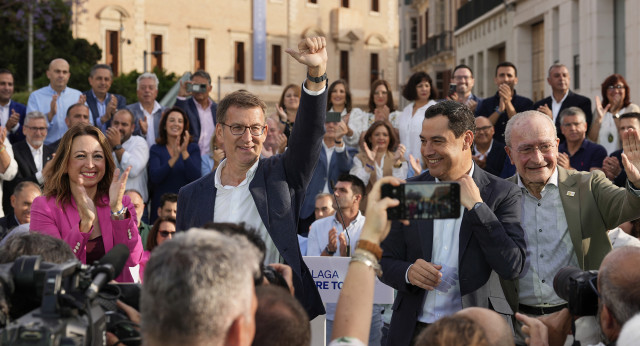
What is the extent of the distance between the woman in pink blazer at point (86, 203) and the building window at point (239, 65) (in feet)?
171

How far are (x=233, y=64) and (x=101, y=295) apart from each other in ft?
180

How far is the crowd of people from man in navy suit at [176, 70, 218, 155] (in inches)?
41.6

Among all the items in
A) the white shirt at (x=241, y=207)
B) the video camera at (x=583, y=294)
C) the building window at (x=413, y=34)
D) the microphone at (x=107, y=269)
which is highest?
the building window at (x=413, y=34)

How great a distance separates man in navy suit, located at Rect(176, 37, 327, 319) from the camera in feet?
14.6

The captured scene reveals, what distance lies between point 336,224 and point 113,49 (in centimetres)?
4628

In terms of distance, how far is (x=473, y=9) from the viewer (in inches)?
1464

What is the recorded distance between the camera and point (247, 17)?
57.2 meters

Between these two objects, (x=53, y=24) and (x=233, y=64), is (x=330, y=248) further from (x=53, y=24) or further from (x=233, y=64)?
(x=233, y=64)

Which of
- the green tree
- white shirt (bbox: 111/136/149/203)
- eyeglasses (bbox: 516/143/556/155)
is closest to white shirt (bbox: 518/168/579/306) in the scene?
eyeglasses (bbox: 516/143/556/155)

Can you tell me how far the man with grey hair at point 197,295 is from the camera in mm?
2477

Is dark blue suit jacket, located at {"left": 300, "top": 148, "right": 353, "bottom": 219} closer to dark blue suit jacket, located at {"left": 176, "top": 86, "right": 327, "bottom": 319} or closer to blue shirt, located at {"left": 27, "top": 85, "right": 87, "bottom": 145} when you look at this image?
blue shirt, located at {"left": 27, "top": 85, "right": 87, "bottom": 145}

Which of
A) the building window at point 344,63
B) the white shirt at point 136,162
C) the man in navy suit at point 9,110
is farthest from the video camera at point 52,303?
the building window at point 344,63

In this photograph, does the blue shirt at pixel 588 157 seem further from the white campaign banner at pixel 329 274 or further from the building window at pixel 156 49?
the building window at pixel 156 49

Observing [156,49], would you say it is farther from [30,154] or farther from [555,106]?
[555,106]
